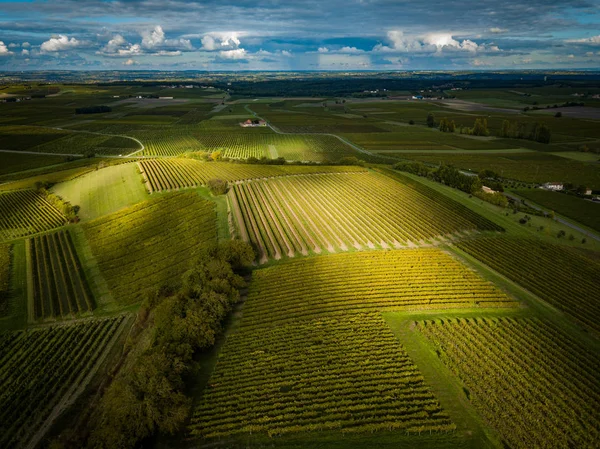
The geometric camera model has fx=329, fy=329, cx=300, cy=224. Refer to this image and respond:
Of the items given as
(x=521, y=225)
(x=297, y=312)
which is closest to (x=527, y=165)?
(x=521, y=225)

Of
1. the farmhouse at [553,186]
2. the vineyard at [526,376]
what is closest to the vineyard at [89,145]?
the vineyard at [526,376]

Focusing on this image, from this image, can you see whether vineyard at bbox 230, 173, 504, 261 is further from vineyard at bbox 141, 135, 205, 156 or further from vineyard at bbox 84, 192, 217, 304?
vineyard at bbox 141, 135, 205, 156

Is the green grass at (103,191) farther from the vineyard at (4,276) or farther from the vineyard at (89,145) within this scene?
the vineyard at (89,145)

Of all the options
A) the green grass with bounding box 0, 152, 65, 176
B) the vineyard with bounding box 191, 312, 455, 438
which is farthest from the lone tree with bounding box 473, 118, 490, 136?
the green grass with bounding box 0, 152, 65, 176

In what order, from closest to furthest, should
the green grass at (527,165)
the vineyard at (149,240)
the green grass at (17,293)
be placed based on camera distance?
the green grass at (17,293), the vineyard at (149,240), the green grass at (527,165)

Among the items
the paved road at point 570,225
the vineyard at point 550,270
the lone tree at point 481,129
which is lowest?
the vineyard at point 550,270

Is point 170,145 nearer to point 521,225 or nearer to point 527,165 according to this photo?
point 521,225
